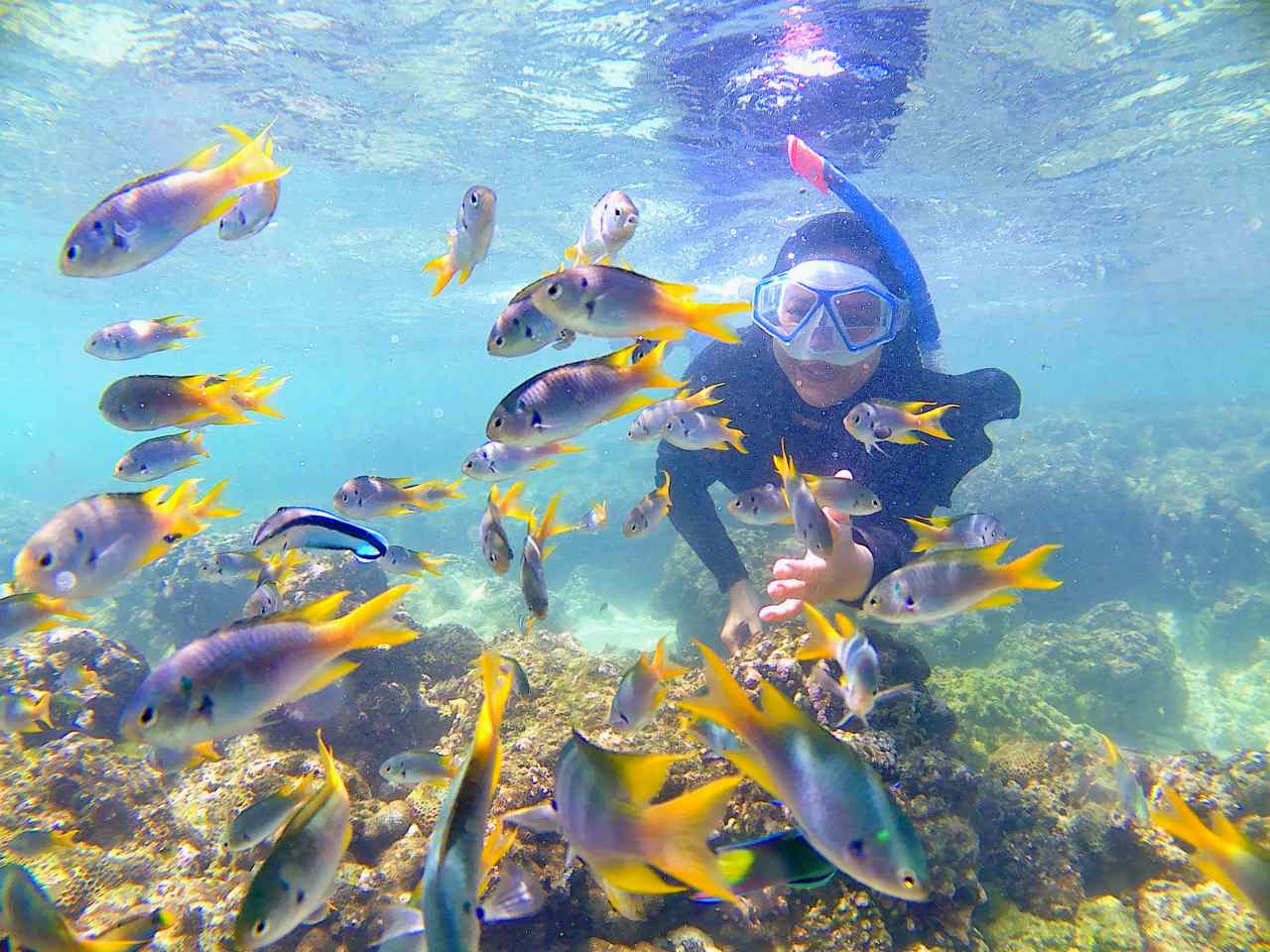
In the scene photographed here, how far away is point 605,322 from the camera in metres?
2.42

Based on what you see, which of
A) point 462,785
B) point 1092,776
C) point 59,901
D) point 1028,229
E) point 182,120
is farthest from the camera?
point 1028,229

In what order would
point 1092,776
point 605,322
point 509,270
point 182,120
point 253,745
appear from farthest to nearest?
point 509,270 → point 182,120 → point 1092,776 → point 253,745 → point 605,322

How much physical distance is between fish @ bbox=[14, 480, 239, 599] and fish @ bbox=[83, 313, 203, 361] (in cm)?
172

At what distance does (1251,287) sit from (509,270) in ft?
167

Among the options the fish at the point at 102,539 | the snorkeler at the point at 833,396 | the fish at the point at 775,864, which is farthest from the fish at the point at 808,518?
the fish at the point at 102,539

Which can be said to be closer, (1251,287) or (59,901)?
(59,901)

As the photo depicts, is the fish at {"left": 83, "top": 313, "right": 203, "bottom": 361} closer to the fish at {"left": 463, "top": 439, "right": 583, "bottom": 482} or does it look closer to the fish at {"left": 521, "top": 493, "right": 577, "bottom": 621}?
the fish at {"left": 463, "top": 439, "right": 583, "bottom": 482}

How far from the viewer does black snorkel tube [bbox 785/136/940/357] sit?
5.12 meters

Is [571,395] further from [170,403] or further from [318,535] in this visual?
[170,403]

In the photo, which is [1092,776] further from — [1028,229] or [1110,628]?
[1028,229]

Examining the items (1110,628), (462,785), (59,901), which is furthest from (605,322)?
(1110,628)

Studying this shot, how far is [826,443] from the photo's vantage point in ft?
18.4

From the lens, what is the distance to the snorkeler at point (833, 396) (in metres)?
4.03

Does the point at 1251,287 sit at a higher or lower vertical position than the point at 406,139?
lower
